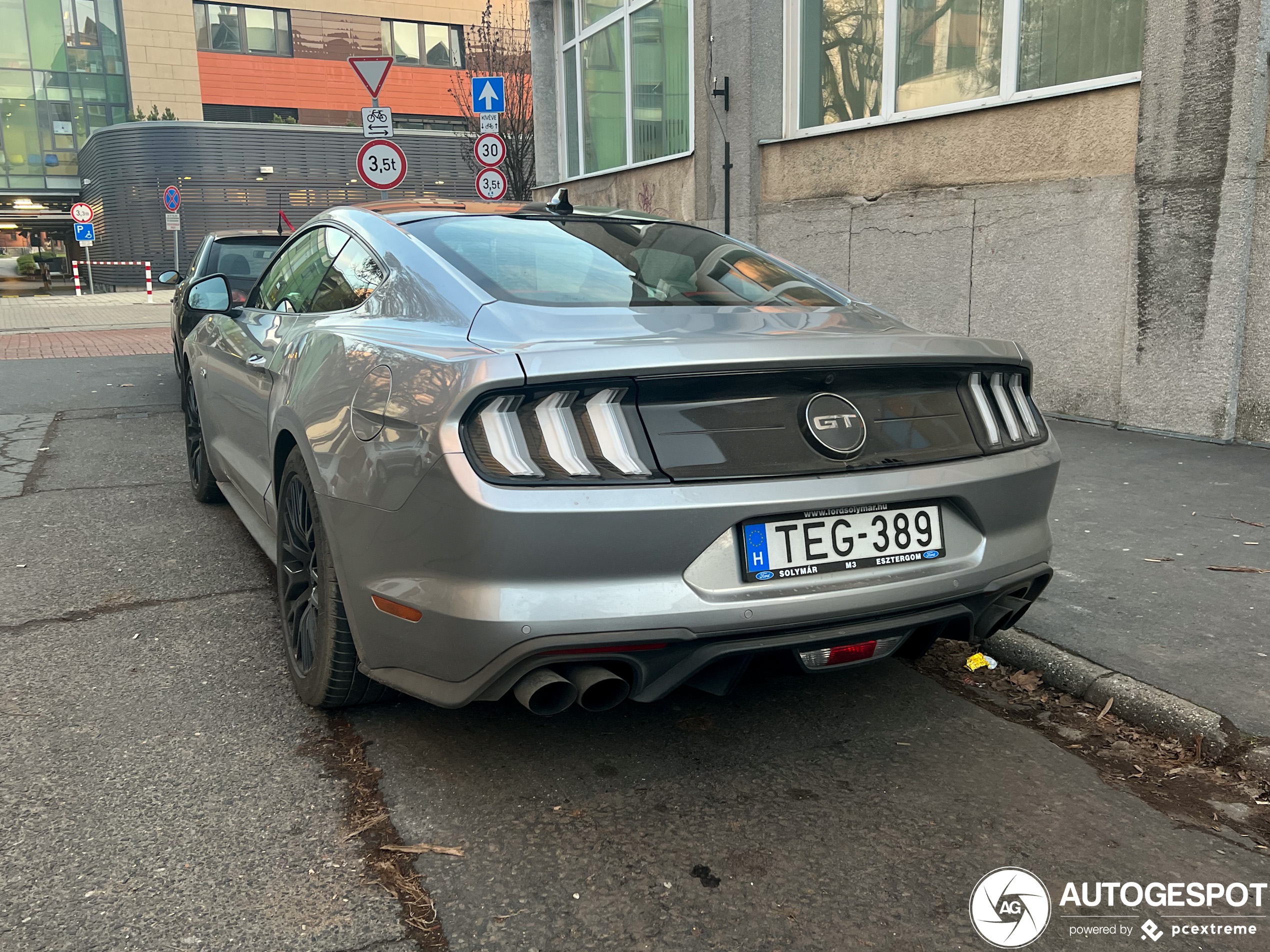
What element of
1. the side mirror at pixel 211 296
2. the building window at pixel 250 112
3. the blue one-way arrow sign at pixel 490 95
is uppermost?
the building window at pixel 250 112

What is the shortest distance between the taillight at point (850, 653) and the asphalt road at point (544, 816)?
260 millimetres

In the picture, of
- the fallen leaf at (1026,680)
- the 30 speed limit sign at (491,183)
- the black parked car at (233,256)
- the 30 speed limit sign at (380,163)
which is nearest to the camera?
the fallen leaf at (1026,680)

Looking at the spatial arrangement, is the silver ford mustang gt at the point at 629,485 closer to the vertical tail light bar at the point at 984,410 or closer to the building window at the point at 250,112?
the vertical tail light bar at the point at 984,410

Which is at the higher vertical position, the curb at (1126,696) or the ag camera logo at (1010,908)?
the curb at (1126,696)

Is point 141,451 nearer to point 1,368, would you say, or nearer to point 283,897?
point 283,897

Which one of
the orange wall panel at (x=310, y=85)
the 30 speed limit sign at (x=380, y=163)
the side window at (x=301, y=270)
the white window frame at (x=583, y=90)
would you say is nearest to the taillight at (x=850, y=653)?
the side window at (x=301, y=270)

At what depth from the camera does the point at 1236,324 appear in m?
6.42

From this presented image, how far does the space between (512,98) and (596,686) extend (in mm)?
24831

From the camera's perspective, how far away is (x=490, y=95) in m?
12.8

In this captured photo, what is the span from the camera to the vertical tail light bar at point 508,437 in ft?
7.61

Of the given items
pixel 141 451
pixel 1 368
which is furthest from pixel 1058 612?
pixel 1 368

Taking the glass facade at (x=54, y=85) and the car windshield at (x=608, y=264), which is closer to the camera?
the car windshield at (x=608, y=264)

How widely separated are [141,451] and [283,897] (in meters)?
6.08

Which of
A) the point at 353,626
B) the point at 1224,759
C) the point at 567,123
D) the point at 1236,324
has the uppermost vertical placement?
the point at 567,123
